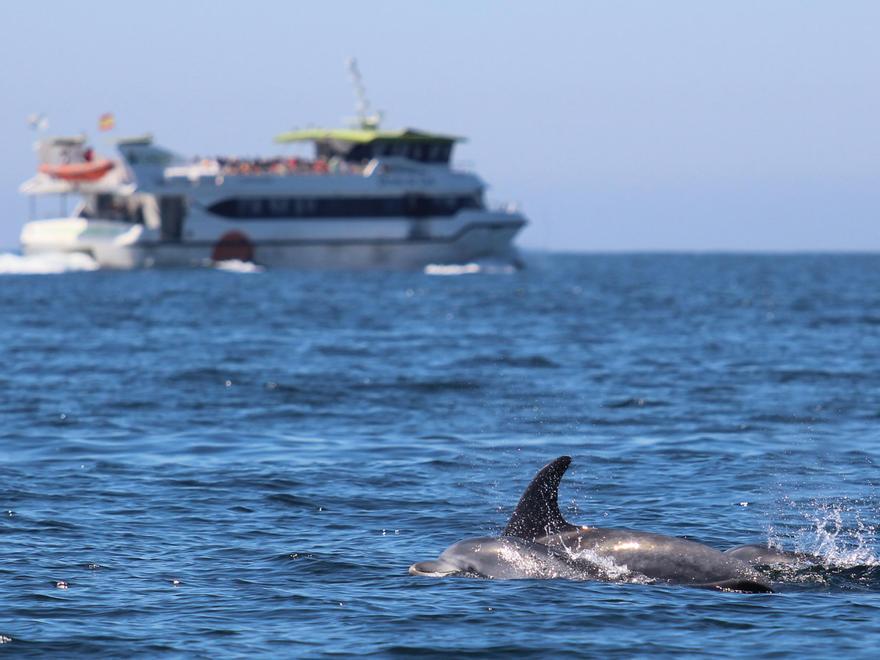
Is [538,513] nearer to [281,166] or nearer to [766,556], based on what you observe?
[766,556]

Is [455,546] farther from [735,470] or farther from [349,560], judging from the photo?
[735,470]

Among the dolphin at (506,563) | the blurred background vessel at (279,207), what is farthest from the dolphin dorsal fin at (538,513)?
the blurred background vessel at (279,207)

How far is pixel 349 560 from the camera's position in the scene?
14.5 metres

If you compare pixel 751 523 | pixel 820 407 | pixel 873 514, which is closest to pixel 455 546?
pixel 751 523

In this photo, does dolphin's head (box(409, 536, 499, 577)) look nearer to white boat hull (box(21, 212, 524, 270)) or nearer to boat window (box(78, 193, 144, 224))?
white boat hull (box(21, 212, 524, 270))

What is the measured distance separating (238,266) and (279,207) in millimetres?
4999

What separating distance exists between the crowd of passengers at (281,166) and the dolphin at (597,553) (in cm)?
8398

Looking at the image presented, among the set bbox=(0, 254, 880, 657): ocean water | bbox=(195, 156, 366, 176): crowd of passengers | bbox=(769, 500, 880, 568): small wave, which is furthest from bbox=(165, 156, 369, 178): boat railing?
bbox=(769, 500, 880, 568): small wave

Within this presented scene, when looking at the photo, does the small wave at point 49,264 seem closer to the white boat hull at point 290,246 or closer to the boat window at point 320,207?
the white boat hull at point 290,246

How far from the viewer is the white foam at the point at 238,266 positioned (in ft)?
318

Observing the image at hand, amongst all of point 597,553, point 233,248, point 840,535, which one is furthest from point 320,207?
point 597,553

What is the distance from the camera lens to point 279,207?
96875 mm

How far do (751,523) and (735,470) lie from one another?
11.6ft

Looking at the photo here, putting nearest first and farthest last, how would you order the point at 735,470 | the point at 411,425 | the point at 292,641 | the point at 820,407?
the point at 292,641
the point at 735,470
the point at 411,425
the point at 820,407
